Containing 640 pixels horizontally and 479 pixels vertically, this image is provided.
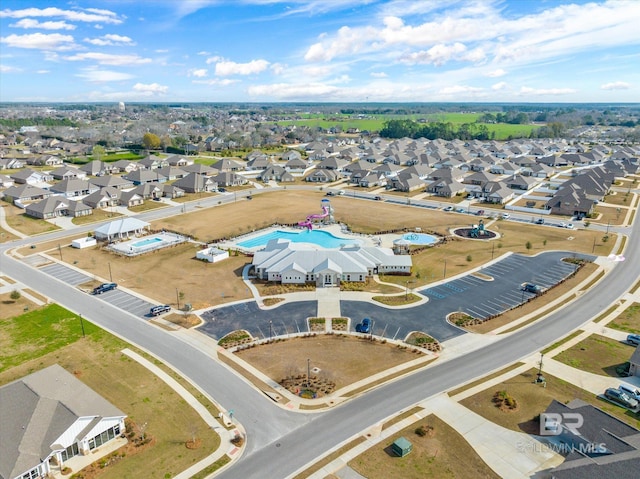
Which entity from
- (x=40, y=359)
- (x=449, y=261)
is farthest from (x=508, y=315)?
(x=40, y=359)

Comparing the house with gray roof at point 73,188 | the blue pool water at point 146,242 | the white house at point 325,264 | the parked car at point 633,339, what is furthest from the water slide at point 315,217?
the house with gray roof at point 73,188

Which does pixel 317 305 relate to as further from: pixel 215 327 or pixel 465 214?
pixel 465 214

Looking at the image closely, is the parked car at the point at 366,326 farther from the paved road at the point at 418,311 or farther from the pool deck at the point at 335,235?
the pool deck at the point at 335,235

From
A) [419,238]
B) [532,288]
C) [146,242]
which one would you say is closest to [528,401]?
[532,288]

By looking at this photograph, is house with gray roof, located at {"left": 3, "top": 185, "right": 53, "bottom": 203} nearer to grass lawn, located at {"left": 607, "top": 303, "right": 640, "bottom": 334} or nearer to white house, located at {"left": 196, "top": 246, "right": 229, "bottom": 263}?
white house, located at {"left": 196, "top": 246, "right": 229, "bottom": 263}

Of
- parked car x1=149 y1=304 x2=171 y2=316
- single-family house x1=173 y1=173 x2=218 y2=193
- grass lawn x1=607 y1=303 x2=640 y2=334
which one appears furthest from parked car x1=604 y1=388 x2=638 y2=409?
single-family house x1=173 y1=173 x2=218 y2=193
